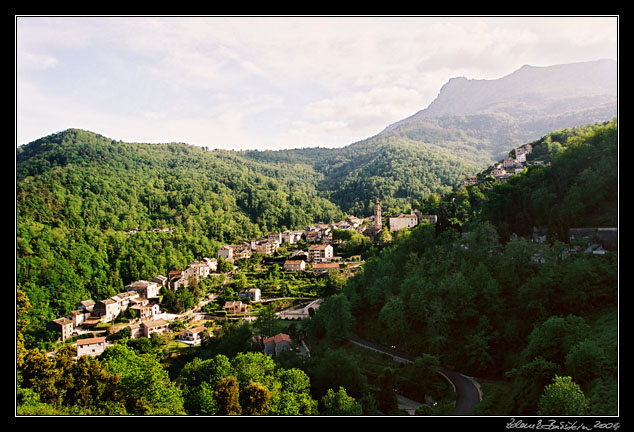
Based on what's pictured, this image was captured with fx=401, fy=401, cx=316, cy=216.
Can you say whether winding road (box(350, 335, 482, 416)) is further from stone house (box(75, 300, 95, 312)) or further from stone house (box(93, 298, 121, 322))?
stone house (box(75, 300, 95, 312))

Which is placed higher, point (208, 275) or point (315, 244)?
point (315, 244)

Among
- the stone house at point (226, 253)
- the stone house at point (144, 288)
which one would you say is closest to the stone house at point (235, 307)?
the stone house at point (144, 288)

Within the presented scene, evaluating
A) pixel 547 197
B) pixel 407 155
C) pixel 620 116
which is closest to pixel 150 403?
pixel 620 116

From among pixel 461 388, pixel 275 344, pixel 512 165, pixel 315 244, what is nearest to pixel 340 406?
pixel 461 388

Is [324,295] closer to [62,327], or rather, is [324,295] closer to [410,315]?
[410,315]

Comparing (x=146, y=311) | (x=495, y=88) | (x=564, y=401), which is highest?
(x=495, y=88)

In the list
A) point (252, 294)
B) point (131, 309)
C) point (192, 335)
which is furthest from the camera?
point (252, 294)

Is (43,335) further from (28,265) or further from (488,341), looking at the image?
(488,341)
